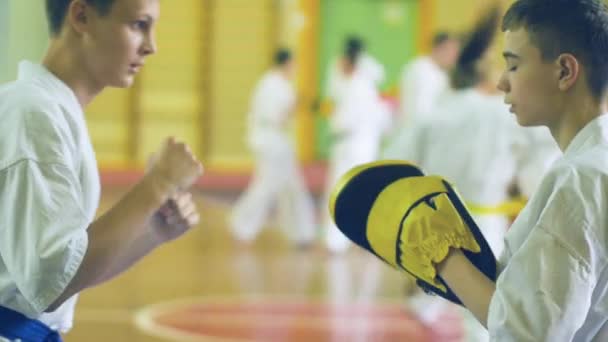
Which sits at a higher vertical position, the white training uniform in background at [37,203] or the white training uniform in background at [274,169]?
the white training uniform in background at [37,203]

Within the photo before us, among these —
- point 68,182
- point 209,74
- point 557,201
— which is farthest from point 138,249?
point 209,74

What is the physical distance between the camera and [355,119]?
990 cm

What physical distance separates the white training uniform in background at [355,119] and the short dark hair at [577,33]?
779cm

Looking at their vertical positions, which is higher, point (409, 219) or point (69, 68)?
point (69, 68)

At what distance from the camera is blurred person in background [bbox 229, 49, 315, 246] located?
10.1 metres

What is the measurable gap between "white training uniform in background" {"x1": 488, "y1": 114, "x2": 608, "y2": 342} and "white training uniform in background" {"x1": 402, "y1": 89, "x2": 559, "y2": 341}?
3.39m

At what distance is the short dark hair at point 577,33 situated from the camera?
6.51ft

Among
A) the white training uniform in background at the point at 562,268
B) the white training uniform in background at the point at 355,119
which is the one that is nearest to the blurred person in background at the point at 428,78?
the white training uniform in background at the point at 355,119

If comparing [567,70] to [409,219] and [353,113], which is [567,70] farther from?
[353,113]

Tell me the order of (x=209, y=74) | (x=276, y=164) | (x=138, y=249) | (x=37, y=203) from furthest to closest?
(x=209, y=74)
(x=276, y=164)
(x=138, y=249)
(x=37, y=203)

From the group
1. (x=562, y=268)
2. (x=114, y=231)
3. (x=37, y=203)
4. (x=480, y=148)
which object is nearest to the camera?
(x=562, y=268)

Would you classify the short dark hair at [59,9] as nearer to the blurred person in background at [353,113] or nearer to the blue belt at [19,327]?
the blue belt at [19,327]

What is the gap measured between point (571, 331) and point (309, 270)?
6.71 meters

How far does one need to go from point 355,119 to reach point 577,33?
7.92 meters
